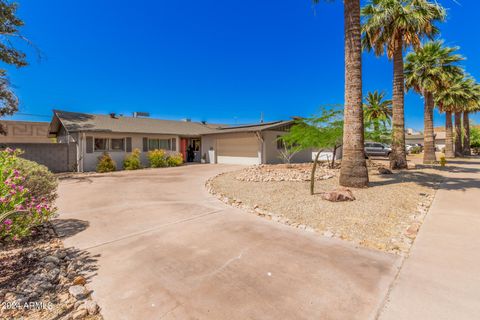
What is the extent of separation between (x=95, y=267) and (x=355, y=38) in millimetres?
9851

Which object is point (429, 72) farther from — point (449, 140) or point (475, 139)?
point (475, 139)

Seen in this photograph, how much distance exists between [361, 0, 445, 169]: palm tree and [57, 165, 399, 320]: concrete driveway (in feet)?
39.4

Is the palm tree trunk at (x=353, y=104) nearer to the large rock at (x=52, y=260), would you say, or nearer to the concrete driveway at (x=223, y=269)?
the concrete driveway at (x=223, y=269)

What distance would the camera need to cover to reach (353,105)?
26.5 ft

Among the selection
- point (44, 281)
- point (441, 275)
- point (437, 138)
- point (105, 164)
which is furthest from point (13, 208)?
point (437, 138)

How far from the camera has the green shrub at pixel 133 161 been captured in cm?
1652

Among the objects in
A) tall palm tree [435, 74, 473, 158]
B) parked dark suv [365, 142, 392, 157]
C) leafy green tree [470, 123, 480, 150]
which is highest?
tall palm tree [435, 74, 473, 158]

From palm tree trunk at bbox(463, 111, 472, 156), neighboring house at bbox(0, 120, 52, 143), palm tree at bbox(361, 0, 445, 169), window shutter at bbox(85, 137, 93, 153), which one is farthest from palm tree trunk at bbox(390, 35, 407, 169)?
neighboring house at bbox(0, 120, 52, 143)

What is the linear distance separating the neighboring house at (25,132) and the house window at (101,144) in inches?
671

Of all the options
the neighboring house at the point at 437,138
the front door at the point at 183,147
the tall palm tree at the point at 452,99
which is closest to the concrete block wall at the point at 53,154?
the front door at the point at 183,147

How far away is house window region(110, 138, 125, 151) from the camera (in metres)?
17.0

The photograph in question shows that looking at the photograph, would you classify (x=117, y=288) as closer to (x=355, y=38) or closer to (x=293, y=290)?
(x=293, y=290)

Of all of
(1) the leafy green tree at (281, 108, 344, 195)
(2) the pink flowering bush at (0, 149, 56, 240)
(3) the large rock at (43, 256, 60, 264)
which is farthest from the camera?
(1) the leafy green tree at (281, 108, 344, 195)

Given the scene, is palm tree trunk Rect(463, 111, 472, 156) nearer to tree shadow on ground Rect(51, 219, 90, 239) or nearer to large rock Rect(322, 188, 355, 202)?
large rock Rect(322, 188, 355, 202)
